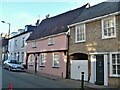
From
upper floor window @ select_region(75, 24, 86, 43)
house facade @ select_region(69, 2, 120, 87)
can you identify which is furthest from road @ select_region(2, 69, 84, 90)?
upper floor window @ select_region(75, 24, 86, 43)

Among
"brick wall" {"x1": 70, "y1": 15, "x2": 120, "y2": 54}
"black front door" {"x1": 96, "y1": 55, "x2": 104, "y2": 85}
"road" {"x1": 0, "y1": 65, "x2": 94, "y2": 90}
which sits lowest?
"road" {"x1": 0, "y1": 65, "x2": 94, "y2": 90}

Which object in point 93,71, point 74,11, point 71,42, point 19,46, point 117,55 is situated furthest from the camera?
point 19,46

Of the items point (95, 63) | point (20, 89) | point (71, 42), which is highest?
point (71, 42)

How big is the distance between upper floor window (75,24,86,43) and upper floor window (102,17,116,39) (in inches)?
111

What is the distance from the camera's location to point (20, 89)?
1462 cm

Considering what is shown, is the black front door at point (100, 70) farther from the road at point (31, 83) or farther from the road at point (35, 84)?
the road at point (31, 83)

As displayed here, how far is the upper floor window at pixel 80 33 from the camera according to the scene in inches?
869

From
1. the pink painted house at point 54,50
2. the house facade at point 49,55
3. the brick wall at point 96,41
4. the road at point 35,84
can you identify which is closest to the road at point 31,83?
the road at point 35,84

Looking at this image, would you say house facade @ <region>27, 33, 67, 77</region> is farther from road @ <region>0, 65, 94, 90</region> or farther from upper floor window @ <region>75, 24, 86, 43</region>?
road @ <region>0, 65, 94, 90</region>

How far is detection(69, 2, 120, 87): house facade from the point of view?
1809 centimetres

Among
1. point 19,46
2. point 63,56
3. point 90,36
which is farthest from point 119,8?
point 19,46

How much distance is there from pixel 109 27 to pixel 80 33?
4.12 meters

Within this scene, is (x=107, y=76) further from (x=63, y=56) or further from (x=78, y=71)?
(x=63, y=56)

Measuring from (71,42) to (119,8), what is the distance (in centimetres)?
685
